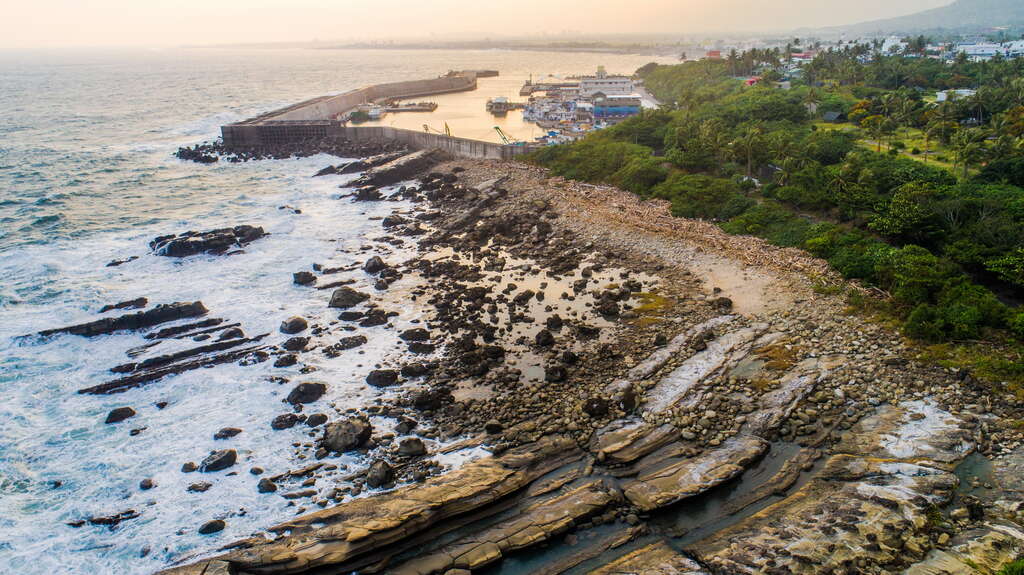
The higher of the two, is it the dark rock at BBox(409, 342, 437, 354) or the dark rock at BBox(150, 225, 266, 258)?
the dark rock at BBox(150, 225, 266, 258)

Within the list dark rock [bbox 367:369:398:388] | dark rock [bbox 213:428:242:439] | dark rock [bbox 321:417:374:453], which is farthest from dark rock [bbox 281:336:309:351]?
dark rock [bbox 321:417:374:453]

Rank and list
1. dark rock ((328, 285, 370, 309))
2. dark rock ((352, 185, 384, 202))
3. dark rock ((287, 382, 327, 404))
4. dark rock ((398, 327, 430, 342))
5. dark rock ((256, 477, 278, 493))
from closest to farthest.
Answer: dark rock ((256, 477, 278, 493))
dark rock ((287, 382, 327, 404))
dark rock ((398, 327, 430, 342))
dark rock ((328, 285, 370, 309))
dark rock ((352, 185, 384, 202))

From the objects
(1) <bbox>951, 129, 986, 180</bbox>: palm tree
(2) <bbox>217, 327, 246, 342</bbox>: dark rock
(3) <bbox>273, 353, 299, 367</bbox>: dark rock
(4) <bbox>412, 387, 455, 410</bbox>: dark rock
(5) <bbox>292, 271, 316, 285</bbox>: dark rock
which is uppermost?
(1) <bbox>951, 129, 986, 180</bbox>: palm tree

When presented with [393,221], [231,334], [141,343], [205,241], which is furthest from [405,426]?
[205,241]

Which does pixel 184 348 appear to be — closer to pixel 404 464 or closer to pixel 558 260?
pixel 404 464

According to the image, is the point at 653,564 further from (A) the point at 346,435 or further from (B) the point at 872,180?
(B) the point at 872,180

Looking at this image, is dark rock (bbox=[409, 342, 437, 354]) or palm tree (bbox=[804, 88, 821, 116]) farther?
palm tree (bbox=[804, 88, 821, 116])

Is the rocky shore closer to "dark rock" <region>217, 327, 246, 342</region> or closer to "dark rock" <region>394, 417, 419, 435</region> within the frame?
"dark rock" <region>394, 417, 419, 435</region>

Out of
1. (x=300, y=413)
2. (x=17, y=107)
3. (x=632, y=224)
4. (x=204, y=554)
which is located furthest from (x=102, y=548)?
(x=17, y=107)
